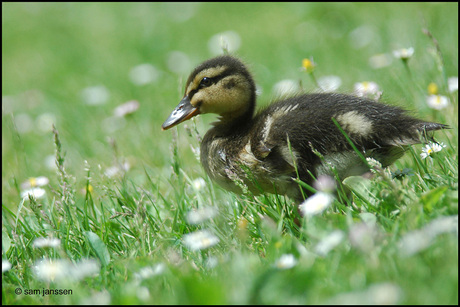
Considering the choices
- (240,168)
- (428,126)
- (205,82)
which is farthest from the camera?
(205,82)

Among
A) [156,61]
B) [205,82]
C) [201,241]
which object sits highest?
[156,61]

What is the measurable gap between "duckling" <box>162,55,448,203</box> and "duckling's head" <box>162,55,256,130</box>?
5.2 inches

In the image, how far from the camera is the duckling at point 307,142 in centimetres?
238

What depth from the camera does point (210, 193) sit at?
2.83 meters

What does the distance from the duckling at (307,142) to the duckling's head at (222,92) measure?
0.43 ft

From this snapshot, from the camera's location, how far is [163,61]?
6461mm

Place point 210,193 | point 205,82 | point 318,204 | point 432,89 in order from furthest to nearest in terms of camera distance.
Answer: point 432,89, point 205,82, point 210,193, point 318,204

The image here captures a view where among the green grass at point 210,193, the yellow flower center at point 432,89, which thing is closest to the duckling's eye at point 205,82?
the green grass at point 210,193

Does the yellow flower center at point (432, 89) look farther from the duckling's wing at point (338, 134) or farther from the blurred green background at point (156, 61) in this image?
the duckling's wing at point (338, 134)

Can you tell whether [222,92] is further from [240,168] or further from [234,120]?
[240,168]

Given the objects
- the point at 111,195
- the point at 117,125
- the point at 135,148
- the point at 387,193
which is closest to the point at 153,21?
the point at 117,125

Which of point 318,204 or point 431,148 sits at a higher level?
point 431,148

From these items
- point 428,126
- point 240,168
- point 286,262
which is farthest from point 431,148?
point 286,262

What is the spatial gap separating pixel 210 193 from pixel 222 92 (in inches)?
20.6
